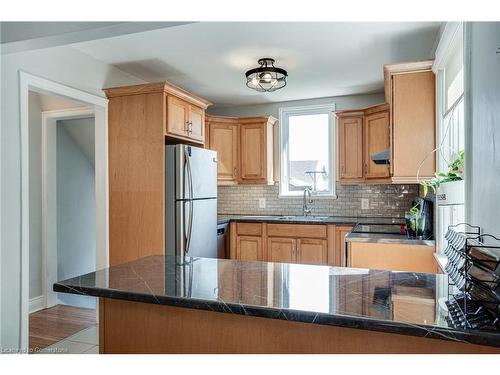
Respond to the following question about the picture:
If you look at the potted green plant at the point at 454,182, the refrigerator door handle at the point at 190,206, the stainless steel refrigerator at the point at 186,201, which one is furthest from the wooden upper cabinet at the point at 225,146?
the potted green plant at the point at 454,182

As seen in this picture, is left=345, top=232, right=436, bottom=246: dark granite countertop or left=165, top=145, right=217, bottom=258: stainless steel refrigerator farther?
left=165, top=145, right=217, bottom=258: stainless steel refrigerator

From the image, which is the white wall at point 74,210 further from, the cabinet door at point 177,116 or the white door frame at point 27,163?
the cabinet door at point 177,116

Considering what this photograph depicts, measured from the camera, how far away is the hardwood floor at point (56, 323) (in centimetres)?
308

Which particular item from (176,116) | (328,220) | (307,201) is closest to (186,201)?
(176,116)

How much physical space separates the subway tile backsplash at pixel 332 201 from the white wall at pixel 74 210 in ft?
5.82

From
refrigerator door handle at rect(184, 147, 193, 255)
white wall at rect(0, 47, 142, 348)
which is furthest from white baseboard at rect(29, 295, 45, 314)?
refrigerator door handle at rect(184, 147, 193, 255)

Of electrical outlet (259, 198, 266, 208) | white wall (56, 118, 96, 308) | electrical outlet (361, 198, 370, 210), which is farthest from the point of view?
electrical outlet (259, 198, 266, 208)

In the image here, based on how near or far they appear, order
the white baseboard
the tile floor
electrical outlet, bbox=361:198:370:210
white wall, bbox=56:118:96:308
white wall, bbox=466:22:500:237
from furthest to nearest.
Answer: electrical outlet, bbox=361:198:370:210, white wall, bbox=56:118:96:308, the white baseboard, the tile floor, white wall, bbox=466:22:500:237

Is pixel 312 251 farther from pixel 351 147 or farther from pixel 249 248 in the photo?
pixel 351 147

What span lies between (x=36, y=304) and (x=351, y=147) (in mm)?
3792

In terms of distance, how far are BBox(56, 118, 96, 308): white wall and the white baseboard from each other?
0.74 ft

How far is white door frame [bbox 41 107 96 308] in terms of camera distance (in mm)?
3885

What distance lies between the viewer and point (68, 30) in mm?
1872

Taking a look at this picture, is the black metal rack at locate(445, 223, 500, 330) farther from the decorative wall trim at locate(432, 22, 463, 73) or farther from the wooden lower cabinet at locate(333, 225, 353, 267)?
the wooden lower cabinet at locate(333, 225, 353, 267)
